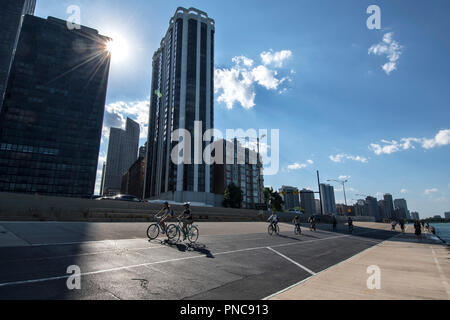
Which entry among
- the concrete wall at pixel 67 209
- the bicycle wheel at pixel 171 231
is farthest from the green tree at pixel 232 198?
the bicycle wheel at pixel 171 231

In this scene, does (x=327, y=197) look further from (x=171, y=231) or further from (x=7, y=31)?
(x=7, y=31)

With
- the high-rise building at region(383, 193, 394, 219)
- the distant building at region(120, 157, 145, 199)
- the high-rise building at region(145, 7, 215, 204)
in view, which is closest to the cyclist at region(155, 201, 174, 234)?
the high-rise building at region(145, 7, 215, 204)

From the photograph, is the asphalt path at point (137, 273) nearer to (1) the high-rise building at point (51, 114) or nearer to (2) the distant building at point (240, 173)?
(2) the distant building at point (240, 173)

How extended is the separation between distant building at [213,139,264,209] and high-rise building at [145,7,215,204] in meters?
13.4

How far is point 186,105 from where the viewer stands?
88.6 meters

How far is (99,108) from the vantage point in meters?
123

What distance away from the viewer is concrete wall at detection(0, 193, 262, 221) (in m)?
17.8

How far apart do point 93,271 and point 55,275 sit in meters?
0.83

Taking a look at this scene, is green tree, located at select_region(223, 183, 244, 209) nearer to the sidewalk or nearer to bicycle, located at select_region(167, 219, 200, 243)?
bicycle, located at select_region(167, 219, 200, 243)

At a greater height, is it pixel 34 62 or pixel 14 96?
pixel 34 62

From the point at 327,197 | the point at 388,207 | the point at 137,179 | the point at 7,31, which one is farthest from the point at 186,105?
the point at 388,207

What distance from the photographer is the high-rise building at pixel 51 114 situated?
102 meters
